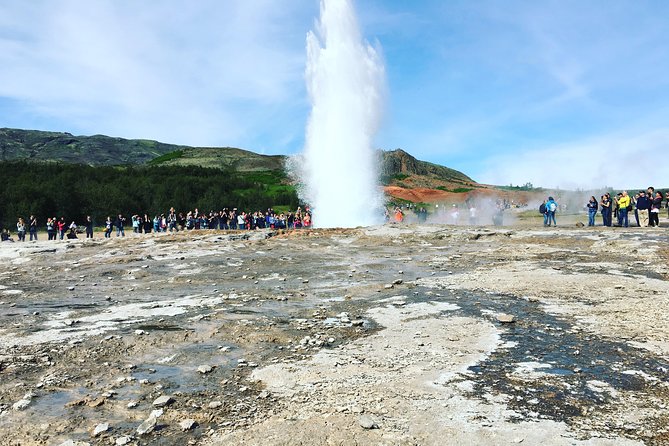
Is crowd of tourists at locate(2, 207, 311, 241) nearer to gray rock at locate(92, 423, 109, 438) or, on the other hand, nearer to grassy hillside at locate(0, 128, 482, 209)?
gray rock at locate(92, 423, 109, 438)

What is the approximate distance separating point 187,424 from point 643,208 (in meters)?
19.9

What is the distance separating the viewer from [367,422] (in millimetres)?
3877

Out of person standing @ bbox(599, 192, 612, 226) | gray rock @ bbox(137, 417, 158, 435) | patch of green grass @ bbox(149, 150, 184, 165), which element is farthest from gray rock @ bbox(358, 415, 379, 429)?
patch of green grass @ bbox(149, 150, 184, 165)

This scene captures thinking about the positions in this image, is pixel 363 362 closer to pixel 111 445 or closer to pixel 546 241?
pixel 111 445

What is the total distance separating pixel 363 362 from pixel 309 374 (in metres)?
0.66

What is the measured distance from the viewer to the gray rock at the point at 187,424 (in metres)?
3.92

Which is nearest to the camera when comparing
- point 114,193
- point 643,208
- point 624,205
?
point 643,208

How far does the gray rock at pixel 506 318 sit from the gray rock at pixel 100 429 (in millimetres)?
5145

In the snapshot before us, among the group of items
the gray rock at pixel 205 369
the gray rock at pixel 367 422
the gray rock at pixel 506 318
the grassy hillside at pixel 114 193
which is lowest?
the gray rock at pixel 205 369

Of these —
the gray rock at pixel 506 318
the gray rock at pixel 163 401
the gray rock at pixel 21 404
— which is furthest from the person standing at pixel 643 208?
the gray rock at pixel 21 404

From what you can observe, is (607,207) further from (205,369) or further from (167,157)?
(167,157)

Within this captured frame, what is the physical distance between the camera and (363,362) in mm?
5352

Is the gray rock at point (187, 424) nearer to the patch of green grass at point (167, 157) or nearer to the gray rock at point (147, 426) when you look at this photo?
the gray rock at point (147, 426)

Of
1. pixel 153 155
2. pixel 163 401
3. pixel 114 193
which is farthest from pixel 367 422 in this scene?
pixel 153 155
